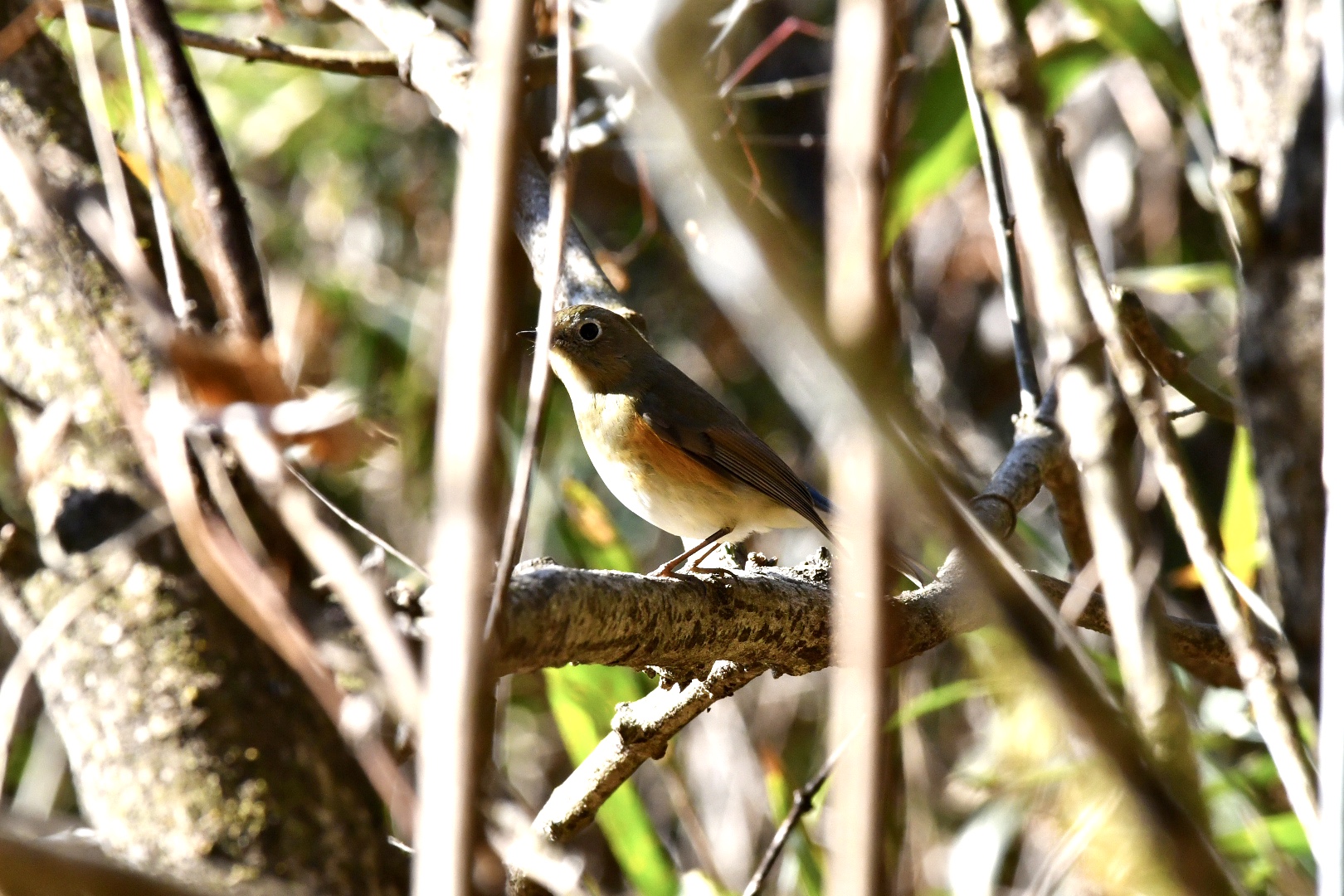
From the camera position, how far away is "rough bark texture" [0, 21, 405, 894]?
1.63 meters

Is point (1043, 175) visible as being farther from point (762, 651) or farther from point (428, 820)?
point (762, 651)

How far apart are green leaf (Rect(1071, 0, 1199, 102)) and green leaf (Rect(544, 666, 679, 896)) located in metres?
1.94

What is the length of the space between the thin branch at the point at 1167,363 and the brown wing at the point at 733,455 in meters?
1.19

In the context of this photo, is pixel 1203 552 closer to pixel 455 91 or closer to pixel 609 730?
pixel 455 91

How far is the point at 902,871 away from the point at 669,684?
1.99 m

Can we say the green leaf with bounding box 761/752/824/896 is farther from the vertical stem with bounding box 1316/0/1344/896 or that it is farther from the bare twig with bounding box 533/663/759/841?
the vertical stem with bounding box 1316/0/1344/896

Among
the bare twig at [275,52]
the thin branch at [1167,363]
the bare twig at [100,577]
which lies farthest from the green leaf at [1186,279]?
the bare twig at [100,577]

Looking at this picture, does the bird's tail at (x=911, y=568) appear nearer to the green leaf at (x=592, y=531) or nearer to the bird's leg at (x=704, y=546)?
the bird's leg at (x=704, y=546)

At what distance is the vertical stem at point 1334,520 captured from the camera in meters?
0.96

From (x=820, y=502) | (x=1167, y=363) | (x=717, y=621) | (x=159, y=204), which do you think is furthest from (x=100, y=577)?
(x=820, y=502)

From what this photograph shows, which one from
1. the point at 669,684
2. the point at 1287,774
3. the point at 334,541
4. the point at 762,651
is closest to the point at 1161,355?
the point at 762,651

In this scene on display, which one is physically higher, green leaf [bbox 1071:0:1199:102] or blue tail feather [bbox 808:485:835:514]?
green leaf [bbox 1071:0:1199:102]

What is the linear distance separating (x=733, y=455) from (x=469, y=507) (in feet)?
9.64

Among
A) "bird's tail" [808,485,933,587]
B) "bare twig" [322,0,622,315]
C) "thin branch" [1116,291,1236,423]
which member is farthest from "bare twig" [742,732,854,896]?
"bare twig" [322,0,622,315]
